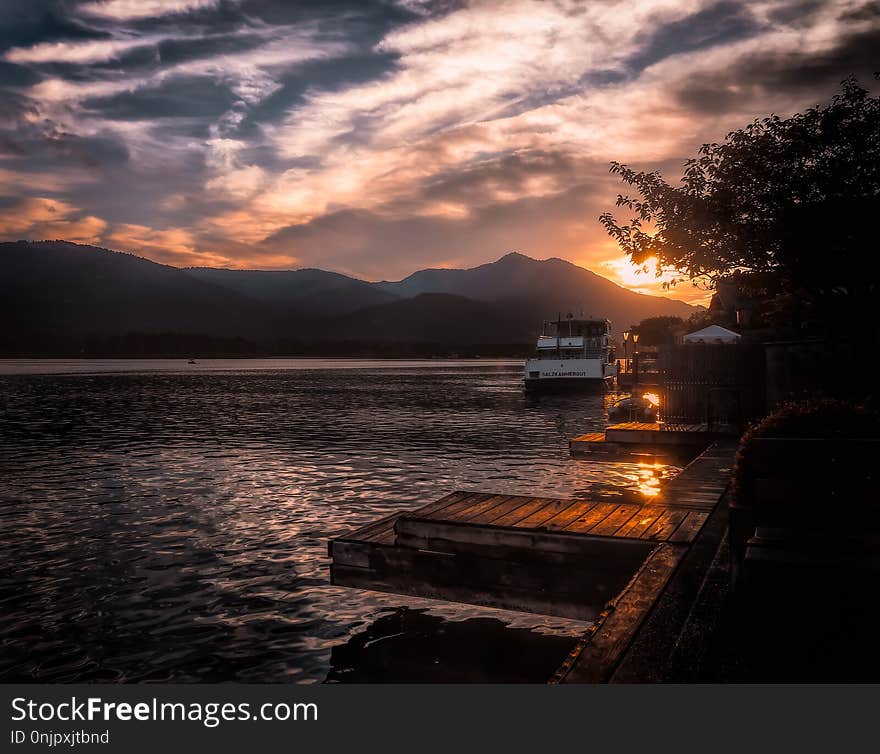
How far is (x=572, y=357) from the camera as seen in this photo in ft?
181

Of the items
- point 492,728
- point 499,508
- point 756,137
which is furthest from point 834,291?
point 492,728

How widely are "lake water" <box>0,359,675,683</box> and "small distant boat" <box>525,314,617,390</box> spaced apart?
26467 mm

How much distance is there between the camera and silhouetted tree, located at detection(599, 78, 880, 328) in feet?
39.1

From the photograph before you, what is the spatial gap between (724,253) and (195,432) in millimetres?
21050

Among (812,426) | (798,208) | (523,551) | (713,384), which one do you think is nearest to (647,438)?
(713,384)

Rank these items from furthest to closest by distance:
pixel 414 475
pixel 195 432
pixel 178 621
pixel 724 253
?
pixel 195 432, pixel 414 475, pixel 724 253, pixel 178 621

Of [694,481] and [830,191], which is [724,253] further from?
[694,481]

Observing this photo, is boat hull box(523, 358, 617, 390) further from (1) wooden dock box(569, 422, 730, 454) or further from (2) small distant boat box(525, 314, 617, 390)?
(1) wooden dock box(569, 422, 730, 454)

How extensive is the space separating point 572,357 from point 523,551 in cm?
4903

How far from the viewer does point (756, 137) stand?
1364 centimetres

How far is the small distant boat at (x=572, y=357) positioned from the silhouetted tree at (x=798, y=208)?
125 ft

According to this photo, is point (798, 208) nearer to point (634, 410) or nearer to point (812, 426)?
point (812, 426)

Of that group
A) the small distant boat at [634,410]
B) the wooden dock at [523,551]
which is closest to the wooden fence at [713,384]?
the small distant boat at [634,410]

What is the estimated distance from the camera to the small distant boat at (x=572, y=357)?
173ft
